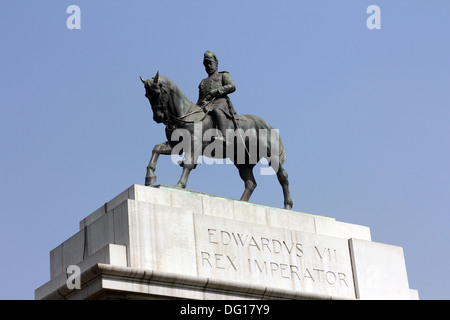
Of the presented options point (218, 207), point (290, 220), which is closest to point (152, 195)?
point (218, 207)

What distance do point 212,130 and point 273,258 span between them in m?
3.52

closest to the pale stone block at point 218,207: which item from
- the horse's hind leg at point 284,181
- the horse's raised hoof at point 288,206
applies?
the horse's raised hoof at point 288,206

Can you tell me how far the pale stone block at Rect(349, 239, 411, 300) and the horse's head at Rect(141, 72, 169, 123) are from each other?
559 cm

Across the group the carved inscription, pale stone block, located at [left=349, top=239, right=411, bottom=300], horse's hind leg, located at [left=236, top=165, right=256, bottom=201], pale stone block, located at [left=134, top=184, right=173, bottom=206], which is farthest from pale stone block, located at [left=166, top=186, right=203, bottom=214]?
pale stone block, located at [left=349, top=239, right=411, bottom=300]

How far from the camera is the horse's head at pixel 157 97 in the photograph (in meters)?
26.8

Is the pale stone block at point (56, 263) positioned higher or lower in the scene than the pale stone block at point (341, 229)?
lower

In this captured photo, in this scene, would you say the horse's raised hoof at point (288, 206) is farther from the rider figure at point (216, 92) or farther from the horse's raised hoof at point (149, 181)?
the horse's raised hoof at point (149, 181)

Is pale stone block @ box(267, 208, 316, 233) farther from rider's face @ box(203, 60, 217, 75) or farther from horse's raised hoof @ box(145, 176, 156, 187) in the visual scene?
rider's face @ box(203, 60, 217, 75)

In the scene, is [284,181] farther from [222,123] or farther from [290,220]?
[222,123]

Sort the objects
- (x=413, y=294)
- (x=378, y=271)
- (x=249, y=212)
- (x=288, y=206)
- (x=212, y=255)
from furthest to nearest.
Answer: (x=413, y=294) < (x=288, y=206) < (x=378, y=271) < (x=249, y=212) < (x=212, y=255)

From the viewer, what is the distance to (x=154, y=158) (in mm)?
26656

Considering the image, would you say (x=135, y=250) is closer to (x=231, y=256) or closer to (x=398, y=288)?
(x=231, y=256)

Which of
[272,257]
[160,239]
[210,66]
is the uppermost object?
[210,66]

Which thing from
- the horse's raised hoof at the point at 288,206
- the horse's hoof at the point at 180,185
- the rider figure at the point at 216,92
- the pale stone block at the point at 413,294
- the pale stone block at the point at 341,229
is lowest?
the pale stone block at the point at 413,294
